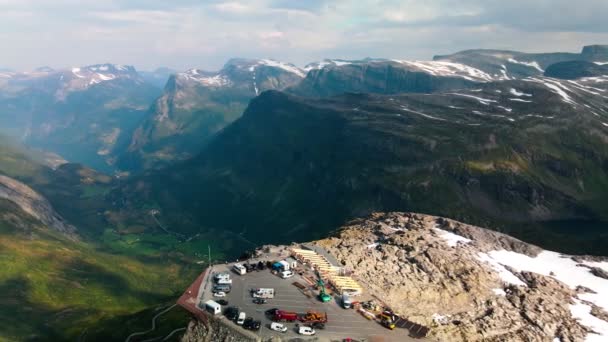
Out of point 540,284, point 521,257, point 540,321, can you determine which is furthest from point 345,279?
point 521,257

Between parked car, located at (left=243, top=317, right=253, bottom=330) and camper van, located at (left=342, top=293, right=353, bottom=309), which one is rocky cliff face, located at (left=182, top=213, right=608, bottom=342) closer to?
parked car, located at (left=243, top=317, right=253, bottom=330)

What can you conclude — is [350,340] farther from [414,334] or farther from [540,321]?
[540,321]

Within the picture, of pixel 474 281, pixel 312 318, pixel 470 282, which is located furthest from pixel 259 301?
pixel 474 281

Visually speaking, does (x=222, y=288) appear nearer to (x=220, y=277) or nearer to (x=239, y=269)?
(x=220, y=277)

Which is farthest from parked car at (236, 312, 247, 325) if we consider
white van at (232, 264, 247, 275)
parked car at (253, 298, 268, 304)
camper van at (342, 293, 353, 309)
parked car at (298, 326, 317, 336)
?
camper van at (342, 293, 353, 309)

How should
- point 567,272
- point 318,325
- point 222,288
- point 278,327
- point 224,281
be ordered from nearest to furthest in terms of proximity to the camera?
point 278,327 < point 318,325 < point 222,288 < point 224,281 < point 567,272

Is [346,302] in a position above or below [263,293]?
below

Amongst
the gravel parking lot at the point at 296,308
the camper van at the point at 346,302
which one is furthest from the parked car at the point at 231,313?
the camper van at the point at 346,302
